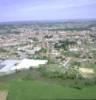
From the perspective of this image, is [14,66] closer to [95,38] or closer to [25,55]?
[25,55]

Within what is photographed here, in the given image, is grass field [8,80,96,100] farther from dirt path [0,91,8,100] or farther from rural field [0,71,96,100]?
dirt path [0,91,8,100]

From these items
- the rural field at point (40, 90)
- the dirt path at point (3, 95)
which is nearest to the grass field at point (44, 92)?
the rural field at point (40, 90)

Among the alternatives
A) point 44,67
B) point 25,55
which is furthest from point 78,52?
point 44,67

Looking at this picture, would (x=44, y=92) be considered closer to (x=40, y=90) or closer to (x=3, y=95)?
(x=40, y=90)

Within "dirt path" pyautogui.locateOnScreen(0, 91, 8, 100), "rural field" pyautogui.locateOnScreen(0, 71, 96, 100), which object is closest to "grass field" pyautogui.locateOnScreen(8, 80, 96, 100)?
"rural field" pyautogui.locateOnScreen(0, 71, 96, 100)

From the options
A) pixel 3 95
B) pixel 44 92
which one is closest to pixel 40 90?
pixel 44 92

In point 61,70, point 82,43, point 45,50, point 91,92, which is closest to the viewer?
point 91,92

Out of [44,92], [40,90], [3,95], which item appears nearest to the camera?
[3,95]

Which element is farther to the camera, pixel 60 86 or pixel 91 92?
pixel 60 86

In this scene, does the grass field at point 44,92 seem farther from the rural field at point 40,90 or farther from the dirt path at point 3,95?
the dirt path at point 3,95

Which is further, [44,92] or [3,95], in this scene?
[44,92]

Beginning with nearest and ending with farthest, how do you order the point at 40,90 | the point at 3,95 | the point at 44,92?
the point at 3,95 → the point at 44,92 → the point at 40,90
